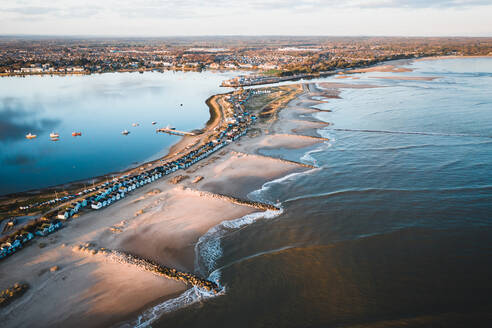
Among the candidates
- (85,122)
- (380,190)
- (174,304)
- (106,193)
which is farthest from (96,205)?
(85,122)

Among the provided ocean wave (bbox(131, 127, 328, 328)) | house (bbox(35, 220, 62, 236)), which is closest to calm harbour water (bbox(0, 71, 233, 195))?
house (bbox(35, 220, 62, 236))

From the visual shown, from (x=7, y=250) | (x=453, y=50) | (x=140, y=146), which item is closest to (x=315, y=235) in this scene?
(x=7, y=250)

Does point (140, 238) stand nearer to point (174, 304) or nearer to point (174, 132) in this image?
point (174, 304)

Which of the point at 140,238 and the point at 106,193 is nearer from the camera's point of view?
the point at 140,238

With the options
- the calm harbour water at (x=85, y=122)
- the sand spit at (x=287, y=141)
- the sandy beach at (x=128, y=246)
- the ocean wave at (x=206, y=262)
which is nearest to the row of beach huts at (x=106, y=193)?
the sandy beach at (x=128, y=246)

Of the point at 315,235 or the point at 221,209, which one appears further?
the point at 221,209

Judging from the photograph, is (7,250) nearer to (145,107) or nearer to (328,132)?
(328,132)

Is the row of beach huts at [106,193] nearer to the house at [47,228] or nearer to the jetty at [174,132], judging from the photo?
the house at [47,228]

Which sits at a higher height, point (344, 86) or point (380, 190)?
point (344, 86)

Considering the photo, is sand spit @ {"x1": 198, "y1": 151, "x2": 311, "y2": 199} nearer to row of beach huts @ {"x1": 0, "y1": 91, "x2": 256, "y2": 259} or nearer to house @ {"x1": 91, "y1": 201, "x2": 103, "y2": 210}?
row of beach huts @ {"x1": 0, "y1": 91, "x2": 256, "y2": 259}
